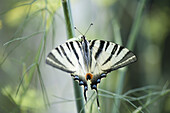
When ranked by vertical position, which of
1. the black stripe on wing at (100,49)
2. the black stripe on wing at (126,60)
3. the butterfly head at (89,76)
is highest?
the black stripe on wing at (100,49)

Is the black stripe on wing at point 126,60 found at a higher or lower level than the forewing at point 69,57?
lower

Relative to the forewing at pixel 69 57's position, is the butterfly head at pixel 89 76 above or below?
below

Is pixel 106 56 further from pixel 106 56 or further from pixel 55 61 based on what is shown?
pixel 55 61

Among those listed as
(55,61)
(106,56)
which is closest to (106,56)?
(106,56)

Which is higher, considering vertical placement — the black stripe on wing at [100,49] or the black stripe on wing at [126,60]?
the black stripe on wing at [100,49]

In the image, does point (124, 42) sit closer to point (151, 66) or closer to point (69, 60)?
point (151, 66)

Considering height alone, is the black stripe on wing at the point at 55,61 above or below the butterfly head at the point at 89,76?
above
